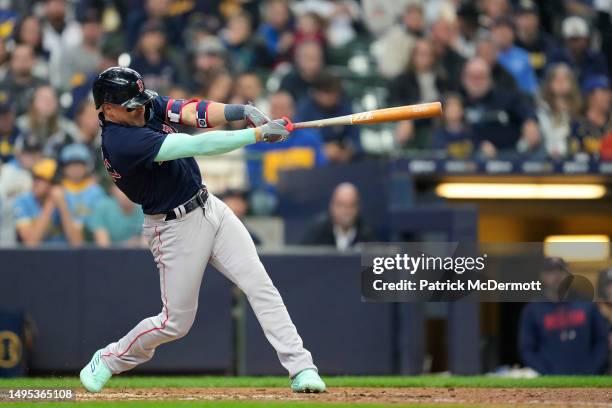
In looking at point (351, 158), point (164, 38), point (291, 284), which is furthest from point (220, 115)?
point (164, 38)

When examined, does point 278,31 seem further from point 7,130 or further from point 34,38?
point 7,130

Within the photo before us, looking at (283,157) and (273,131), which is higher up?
(273,131)

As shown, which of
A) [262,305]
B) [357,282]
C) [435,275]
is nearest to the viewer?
[262,305]

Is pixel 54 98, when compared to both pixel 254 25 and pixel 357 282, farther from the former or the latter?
pixel 357 282

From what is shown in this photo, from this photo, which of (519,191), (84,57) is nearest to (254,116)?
(519,191)

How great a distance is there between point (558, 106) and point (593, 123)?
643 mm

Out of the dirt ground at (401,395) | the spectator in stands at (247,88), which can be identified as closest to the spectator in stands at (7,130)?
the spectator in stands at (247,88)

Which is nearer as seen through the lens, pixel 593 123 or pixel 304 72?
pixel 593 123

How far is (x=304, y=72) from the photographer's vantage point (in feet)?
41.5

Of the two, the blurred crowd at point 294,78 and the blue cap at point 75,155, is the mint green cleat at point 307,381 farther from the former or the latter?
the blue cap at point 75,155

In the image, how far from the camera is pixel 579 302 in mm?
9234

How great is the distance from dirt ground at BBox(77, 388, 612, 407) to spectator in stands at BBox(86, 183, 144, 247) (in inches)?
130

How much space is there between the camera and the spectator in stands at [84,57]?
42.2 feet

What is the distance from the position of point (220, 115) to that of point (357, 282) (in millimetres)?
3562
